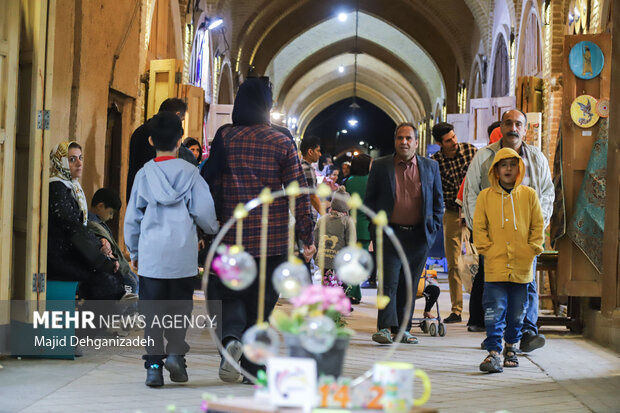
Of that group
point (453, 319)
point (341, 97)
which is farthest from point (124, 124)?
point (341, 97)

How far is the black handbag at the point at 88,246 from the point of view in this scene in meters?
6.39

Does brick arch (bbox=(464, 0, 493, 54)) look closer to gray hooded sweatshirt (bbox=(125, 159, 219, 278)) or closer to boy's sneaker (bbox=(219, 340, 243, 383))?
gray hooded sweatshirt (bbox=(125, 159, 219, 278))

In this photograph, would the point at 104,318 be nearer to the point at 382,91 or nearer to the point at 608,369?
the point at 608,369

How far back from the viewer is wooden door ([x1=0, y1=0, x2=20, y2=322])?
5797 millimetres

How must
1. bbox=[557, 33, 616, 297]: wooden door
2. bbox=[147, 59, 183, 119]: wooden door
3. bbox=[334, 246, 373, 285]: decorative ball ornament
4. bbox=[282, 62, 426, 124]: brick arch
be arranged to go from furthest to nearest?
bbox=[282, 62, 426, 124]: brick arch → bbox=[147, 59, 183, 119]: wooden door → bbox=[557, 33, 616, 297]: wooden door → bbox=[334, 246, 373, 285]: decorative ball ornament

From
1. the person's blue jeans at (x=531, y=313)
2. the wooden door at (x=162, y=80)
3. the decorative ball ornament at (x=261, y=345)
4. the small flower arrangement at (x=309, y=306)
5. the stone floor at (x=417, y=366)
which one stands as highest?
the wooden door at (x=162, y=80)

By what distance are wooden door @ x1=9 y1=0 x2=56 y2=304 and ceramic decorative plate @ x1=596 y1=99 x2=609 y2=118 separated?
432 centimetres

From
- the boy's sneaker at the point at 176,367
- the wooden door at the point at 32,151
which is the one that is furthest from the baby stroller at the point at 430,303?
the wooden door at the point at 32,151

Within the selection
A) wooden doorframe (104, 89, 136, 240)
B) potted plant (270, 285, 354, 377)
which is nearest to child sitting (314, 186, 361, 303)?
wooden doorframe (104, 89, 136, 240)

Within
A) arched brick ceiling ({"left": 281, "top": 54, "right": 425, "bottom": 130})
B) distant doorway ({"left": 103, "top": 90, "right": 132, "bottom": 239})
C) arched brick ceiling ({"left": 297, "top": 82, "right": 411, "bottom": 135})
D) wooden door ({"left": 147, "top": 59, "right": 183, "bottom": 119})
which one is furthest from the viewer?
arched brick ceiling ({"left": 297, "top": 82, "right": 411, "bottom": 135})

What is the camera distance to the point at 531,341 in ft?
21.1

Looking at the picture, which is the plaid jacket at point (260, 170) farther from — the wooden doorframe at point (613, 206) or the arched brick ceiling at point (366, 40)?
the arched brick ceiling at point (366, 40)

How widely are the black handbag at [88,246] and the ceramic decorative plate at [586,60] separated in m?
4.08

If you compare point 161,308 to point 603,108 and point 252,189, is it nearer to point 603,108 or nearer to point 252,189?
point 252,189
